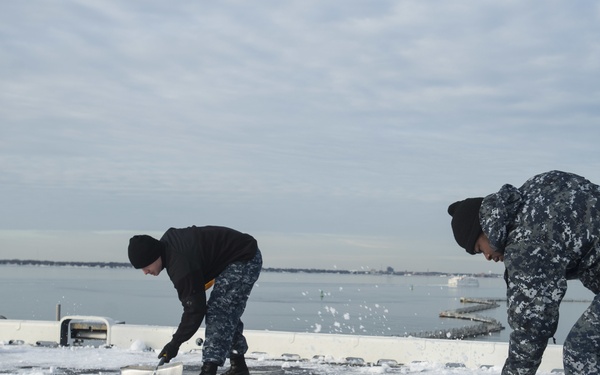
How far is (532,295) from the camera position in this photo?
3617mm

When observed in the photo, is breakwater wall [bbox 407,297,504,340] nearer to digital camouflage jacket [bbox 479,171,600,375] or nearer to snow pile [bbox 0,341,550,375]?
snow pile [bbox 0,341,550,375]

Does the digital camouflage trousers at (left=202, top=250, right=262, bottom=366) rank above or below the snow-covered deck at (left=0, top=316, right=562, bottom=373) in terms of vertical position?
above

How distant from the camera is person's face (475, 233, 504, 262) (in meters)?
3.74

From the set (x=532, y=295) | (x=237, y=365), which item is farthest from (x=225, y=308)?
(x=532, y=295)

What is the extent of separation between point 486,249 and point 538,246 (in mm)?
233

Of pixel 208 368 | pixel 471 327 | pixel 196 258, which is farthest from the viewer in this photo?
pixel 471 327

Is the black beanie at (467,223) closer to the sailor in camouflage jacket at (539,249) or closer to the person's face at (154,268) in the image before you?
the sailor in camouflage jacket at (539,249)

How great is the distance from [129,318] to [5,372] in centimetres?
6882

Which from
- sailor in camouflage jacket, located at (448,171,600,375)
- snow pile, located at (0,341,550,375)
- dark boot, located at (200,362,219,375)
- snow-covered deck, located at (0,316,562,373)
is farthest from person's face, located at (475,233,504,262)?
snow-covered deck, located at (0,316,562,373)

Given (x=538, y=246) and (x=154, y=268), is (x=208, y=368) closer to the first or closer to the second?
(x=154, y=268)

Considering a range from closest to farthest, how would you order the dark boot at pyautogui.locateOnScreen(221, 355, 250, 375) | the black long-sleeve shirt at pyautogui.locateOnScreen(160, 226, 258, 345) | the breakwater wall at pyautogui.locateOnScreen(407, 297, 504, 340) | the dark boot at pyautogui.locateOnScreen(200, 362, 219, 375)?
the black long-sleeve shirt at pyautogui.locateOnScreen(160, 226, 258, 345) < the dark boot at pyautogui.locateOnScreen(200, 362, 219, 375) < the dark boot at pyautogui.locateOnScreen(221, 355, 250, 375) < the breakwater wall at pyautogui.locateOnScreen(407, 297, 504, 340)

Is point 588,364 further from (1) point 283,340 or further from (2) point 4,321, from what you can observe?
(2) point 4,321

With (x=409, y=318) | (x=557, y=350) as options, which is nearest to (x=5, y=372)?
(x=557, y=350)

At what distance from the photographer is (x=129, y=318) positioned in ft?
245
